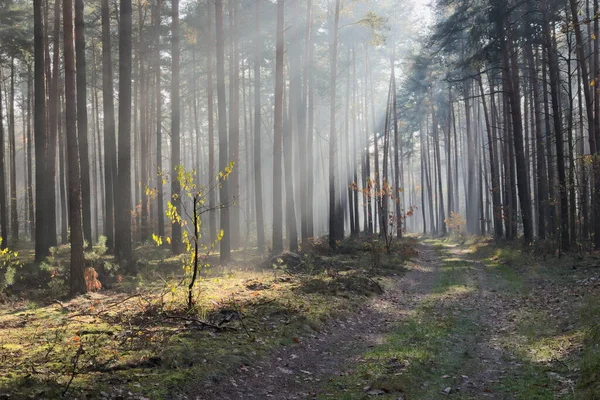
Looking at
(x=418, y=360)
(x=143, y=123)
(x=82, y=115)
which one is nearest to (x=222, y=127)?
(x=82, y=115)

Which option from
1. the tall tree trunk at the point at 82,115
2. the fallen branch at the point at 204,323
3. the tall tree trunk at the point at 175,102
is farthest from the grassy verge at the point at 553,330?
the tall tree trunk at the point at 82,115

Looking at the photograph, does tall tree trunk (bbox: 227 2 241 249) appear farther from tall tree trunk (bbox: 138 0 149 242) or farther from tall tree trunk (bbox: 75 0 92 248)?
tall tree trunk (bbox: 75 0 92 248)

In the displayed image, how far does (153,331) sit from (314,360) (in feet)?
8.46

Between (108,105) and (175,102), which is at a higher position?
(175,102)

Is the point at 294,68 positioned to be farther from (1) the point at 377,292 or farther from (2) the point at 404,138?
(2) the point at 404,138

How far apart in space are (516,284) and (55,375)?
13.7 meters

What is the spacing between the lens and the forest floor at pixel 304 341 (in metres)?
5.89

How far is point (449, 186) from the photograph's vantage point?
47594 mm

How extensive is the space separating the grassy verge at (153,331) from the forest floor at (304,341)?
3cm

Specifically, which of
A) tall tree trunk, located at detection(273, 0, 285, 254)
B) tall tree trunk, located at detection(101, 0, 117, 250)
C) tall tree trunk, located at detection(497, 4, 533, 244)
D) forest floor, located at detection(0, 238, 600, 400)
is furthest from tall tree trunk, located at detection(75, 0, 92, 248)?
tall tree trunk, located at detection(497, 4, 533, 244)

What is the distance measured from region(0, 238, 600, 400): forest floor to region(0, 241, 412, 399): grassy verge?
0.09ft

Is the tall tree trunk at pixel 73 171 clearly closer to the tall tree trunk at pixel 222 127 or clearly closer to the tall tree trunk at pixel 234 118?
the tall tree trunk at pixel 222 127

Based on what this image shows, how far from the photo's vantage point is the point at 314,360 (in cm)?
771

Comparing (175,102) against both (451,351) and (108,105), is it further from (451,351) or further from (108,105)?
(451,351)
